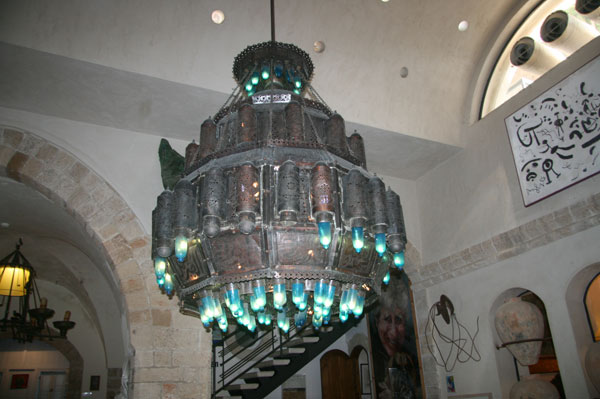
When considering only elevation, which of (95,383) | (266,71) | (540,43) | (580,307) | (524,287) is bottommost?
(95,383)

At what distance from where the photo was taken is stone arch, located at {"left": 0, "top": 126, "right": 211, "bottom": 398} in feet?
12.5

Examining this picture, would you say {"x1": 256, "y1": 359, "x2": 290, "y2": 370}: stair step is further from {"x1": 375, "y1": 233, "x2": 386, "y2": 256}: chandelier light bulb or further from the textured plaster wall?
{"x1": 375, "y1": 233, "x2": 386, "y2": 256}: chandelier light bulb

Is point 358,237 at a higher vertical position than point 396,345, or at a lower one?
higher

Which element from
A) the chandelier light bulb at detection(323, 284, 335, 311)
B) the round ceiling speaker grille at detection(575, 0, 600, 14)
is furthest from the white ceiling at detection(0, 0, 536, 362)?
the chandelier light bulb at detection(323, 284, 335, 311)

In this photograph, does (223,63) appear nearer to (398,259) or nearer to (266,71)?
(266,71)

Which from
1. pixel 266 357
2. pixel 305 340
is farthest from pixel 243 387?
pixel 305 340

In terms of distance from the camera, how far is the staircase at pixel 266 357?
21.0 ft

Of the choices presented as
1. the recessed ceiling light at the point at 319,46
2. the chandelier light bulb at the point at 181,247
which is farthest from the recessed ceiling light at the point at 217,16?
the chandelier light bulb at the point at 181,247

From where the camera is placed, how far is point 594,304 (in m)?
3.95

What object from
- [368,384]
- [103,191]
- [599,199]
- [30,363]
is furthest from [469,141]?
[30,363]

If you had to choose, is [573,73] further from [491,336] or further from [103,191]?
[103,191]

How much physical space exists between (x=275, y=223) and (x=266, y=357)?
591 cm

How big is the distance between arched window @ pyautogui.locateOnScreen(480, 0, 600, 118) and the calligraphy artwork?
453 millimetres

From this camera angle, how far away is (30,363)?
9820 millimetres
